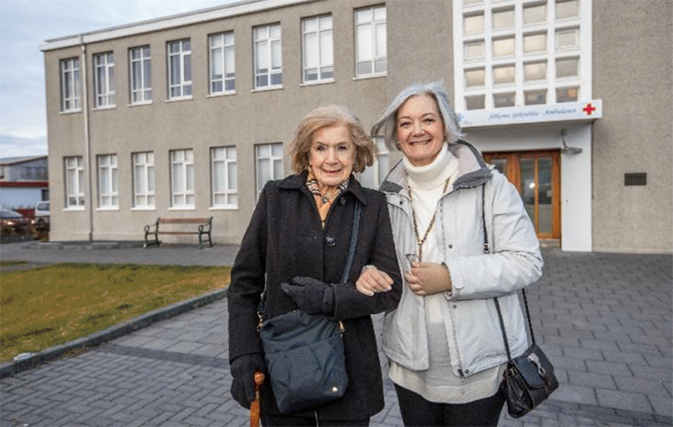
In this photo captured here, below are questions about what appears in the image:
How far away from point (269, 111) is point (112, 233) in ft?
27.9

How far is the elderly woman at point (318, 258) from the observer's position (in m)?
1.98

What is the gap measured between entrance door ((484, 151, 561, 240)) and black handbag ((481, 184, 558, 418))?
41.1 ft

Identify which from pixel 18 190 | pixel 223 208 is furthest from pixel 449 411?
pixel 18 190

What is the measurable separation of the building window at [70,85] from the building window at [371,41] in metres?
12.6

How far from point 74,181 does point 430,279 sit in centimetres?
2299

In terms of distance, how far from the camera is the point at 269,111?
17.6 m

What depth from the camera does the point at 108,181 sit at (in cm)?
2077

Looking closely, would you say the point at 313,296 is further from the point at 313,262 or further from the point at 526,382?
the point at 526,382

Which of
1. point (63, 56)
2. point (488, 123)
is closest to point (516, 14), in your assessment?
point (488, 123)

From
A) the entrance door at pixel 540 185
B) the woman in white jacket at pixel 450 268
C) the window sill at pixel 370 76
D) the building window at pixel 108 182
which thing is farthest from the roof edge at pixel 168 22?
the woman in white jacket at pixel 450 268

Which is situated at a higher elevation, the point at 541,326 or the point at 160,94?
the point at 160,94

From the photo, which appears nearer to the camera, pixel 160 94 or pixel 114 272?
pixel 114 272

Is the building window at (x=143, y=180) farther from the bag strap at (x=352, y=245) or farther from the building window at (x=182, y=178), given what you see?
the bag strap at (x=352, y=245)

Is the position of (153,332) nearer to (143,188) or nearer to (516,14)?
(516,14)
